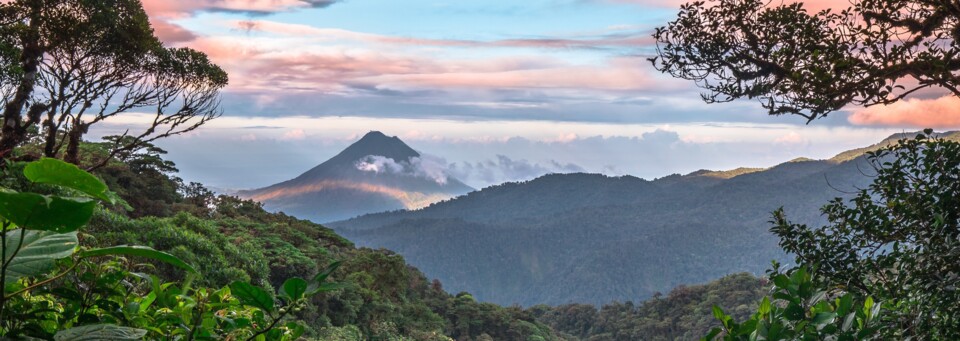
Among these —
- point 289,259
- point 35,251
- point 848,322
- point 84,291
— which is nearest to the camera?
point 35,251

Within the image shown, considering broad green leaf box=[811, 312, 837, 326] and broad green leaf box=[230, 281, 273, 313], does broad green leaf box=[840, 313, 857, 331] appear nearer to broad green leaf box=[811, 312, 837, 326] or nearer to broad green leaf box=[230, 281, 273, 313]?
broad green leaf box=[811, 312, 837, 326]

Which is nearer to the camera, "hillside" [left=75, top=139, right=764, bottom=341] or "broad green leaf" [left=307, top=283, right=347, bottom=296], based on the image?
"broad green leaf" [left=307, top=283, right=347, bottom=296]

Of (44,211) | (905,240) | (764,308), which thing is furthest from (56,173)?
(905,240)

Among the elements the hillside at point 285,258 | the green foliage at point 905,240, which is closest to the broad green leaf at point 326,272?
the green foliage at point 905,240

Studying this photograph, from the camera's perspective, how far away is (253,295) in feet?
3.74

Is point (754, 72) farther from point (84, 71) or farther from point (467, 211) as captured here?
point (467, 211)

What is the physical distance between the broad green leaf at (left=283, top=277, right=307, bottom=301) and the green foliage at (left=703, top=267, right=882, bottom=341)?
0.72 meters

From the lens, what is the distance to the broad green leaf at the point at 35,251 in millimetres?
968

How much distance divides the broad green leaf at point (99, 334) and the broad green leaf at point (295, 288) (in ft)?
0.69

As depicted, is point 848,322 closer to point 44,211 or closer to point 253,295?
point 253,295

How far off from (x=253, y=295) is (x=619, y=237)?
140 m

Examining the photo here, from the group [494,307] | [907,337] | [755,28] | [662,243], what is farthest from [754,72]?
[662,243]

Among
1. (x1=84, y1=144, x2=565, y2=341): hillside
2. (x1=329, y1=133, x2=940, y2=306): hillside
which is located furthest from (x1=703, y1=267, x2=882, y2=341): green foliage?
(x1=329, y1=133, x2=940, y2=306): hillside

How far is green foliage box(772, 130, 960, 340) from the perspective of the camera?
10.5 ft
